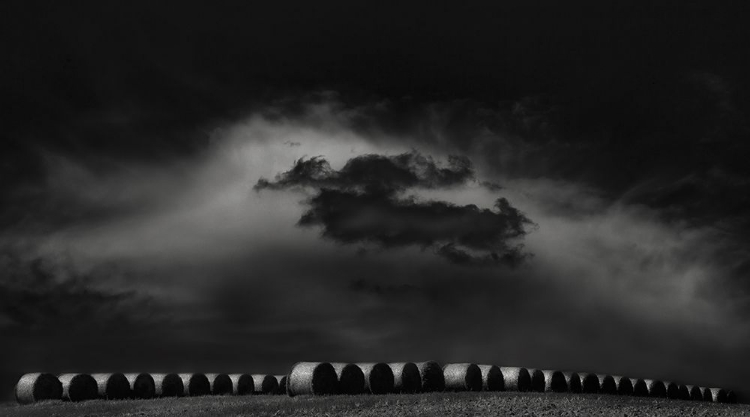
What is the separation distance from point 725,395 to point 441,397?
134 ft

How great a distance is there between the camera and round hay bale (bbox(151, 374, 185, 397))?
4472cm

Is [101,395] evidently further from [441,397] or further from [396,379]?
[441,397]

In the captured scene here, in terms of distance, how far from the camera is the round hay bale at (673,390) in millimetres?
52750

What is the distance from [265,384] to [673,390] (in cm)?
2789

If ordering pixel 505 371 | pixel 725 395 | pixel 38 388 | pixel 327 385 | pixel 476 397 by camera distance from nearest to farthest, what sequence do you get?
pixel 476 397 → pixel 327 385 → pixel 505 371 → pixel 38 388 → pixel 725 395

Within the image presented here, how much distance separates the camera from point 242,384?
156 feet

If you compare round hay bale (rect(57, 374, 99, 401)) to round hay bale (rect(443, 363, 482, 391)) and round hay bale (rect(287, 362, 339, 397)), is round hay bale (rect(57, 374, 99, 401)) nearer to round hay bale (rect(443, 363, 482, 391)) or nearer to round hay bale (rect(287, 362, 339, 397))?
round hay bale (rect(287, 362, 339, 397))

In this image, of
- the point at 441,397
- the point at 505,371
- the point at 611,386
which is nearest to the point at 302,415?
the point at 441,397

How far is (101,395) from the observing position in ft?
141

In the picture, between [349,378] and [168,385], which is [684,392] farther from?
[168,385]

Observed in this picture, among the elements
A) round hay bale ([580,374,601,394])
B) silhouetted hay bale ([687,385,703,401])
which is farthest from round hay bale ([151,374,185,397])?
silhouetted hay bale ([687,385,703,401])

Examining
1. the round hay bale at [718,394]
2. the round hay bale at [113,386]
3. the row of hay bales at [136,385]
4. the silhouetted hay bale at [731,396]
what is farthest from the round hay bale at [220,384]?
the silhouetted hay bale at [731,396]

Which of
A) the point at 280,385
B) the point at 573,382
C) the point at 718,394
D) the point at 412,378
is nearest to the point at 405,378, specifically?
the point at 412,378

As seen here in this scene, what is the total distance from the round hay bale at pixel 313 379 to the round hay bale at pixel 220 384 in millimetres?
13340
